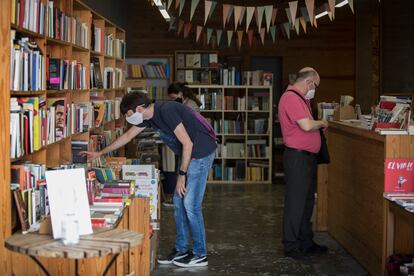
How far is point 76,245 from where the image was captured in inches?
133

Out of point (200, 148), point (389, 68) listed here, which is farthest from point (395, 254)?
point (389, 68)

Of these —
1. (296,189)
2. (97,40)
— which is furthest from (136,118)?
(97,40)

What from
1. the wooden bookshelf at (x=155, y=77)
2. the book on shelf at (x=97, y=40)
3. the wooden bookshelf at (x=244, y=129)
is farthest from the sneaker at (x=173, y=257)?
the wooden bookshelf at (x=155, y=77)

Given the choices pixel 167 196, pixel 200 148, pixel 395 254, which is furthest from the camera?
pixel 167 196

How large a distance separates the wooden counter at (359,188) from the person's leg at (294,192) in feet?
1.60

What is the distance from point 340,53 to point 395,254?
9370 mm

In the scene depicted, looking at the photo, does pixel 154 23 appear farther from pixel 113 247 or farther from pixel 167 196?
pixel 113 247

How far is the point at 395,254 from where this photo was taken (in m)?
5.34

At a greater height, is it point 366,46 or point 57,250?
point 366,46

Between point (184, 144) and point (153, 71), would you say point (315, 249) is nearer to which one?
point (184, 144)

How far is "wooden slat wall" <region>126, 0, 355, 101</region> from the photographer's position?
14.1m

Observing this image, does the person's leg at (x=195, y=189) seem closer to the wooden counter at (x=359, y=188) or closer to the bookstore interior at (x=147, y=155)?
the bookstore interior at (x=147, y=155)

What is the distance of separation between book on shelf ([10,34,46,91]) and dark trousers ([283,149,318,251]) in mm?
2418

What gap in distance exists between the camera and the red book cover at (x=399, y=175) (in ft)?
17.4
